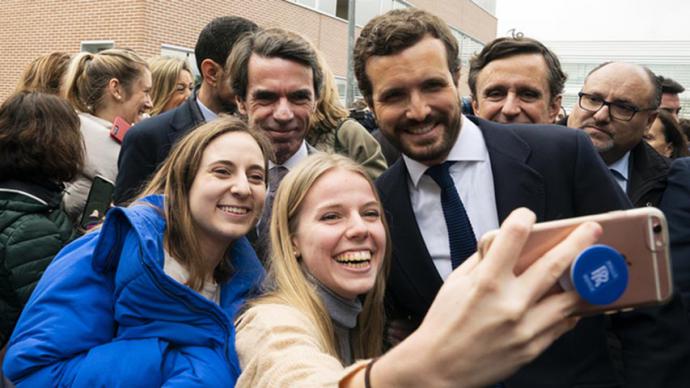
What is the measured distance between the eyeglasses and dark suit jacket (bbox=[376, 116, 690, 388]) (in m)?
1.34

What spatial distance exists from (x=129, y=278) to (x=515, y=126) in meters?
1.33

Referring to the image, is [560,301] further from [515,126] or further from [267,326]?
[515,126]

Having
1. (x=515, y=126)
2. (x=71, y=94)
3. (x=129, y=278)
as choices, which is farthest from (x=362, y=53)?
(x=71, y=94)

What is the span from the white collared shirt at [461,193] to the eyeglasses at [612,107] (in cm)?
139

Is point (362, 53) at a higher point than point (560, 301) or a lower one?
higher

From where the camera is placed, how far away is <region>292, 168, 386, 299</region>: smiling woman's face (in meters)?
1.95

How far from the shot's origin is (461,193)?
216cm

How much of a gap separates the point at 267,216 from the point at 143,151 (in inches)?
33.1

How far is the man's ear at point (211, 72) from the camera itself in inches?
136

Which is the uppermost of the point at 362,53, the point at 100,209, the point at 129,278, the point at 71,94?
the point at 362,53

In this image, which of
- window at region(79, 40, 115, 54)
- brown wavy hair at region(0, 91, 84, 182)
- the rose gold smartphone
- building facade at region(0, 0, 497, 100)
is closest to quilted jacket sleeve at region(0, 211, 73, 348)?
brown wavy hair at region(0, 91, 84, 182)

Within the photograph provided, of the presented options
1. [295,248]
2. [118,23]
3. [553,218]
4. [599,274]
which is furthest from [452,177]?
[118,23]

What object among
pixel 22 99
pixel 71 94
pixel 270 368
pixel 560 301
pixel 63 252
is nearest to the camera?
pixel 560 301

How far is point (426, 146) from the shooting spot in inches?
84.6
